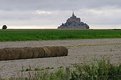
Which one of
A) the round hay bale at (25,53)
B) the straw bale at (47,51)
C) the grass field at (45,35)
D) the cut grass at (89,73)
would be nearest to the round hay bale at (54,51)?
the straw bale at (47,51)

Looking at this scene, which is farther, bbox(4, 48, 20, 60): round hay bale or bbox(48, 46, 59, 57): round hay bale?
bbox(48, 46, 59, 57): round hay bale

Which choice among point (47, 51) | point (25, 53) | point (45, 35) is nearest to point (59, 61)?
point (25, 53)

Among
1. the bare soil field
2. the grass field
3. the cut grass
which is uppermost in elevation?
the cut grass

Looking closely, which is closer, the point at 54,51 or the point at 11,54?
the point at 11,54

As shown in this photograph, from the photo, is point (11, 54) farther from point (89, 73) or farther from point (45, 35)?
point (45, 35)

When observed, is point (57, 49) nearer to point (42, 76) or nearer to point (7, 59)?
point (7, 59)

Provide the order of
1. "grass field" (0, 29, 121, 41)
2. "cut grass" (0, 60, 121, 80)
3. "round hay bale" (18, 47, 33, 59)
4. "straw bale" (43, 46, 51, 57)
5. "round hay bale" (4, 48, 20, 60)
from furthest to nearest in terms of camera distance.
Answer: "grass field" (0, 29, 121, 41)
"straw bale" (43, 46, 51, 57)
"round hay bale" (18, 47, 33, 59)
"round hay bale" (4, 48, 20, 60)
"cut grass" (0, 60, 121, 80)

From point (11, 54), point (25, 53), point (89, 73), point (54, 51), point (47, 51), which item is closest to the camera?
point (89, 73)

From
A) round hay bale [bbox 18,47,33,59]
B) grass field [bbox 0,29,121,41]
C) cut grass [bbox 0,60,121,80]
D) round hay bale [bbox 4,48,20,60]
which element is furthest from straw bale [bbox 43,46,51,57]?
grass field [bbox 0,29,121,41]

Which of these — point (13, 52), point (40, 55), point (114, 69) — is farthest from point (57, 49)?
point (114, 69)

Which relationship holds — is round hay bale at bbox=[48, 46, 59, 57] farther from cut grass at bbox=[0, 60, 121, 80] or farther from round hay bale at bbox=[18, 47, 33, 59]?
cut grass at bbox=[0, 60, 121, 80]

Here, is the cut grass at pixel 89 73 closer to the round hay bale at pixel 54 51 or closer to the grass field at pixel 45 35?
the round hay bale at pixel 54 51

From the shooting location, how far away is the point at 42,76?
A: 923 centimetres

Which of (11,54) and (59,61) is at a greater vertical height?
(11,54)
